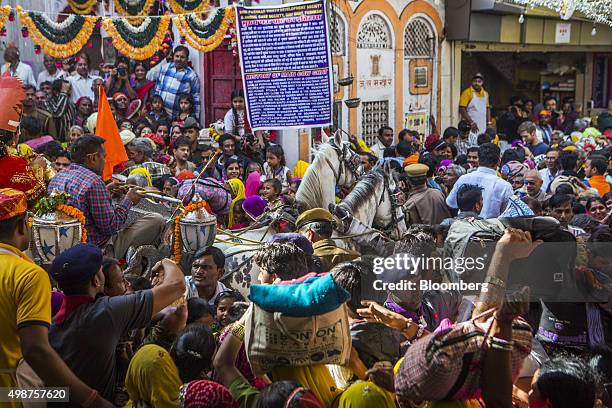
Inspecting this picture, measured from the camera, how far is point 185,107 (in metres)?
12.4

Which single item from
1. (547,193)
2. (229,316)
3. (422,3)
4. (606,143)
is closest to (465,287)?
(229,316)

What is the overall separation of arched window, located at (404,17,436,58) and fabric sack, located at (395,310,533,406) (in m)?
13.1

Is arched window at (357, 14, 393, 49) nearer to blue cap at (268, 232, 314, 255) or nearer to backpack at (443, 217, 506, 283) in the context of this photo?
backpack at (443, 217, 506, 283)

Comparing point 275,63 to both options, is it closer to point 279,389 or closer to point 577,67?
point 279,389

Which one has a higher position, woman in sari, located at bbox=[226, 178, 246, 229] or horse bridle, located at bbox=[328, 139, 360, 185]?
horse bridle, located at bbox=[328, 139, 360, 185]


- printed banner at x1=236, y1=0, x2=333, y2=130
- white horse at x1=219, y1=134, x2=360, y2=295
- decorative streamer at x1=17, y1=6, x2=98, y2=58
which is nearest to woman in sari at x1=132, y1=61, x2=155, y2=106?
decorative streamer at x1=17, y1=6, x2=98, y2=58

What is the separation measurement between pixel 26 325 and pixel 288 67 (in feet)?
22.0

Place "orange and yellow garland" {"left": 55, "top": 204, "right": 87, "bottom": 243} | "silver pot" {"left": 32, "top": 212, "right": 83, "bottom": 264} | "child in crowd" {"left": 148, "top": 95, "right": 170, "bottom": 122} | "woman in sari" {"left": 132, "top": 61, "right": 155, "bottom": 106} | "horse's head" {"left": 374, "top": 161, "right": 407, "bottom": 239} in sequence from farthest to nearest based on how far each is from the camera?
"woman in sari" {"left": 132, "top": 61, "right": 155, "bottom": 106} → "child in crowd" {"left": 148, "top": 95, "right": 170, "bottom": 122} → "horse's head" {"left": 374, "top": 161, "right": 407, "bottom": 239} → "orange and yellow garland" {"left": 55, "top": 204, "right": 87, "bottom": 243} → "silver pot" {"left": 32, "top": 212, "right": 83, "bottom": 264}

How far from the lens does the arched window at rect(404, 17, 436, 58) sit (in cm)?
1573

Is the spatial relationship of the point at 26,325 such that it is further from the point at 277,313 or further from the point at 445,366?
the point at 445,366

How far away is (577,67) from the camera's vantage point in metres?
21.3

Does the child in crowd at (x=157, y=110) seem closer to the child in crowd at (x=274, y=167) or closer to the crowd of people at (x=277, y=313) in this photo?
the child in crowd at (x=274, y=167)

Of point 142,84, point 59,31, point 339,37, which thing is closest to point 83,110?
point 142,84

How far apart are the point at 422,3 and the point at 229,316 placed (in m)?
12.2
